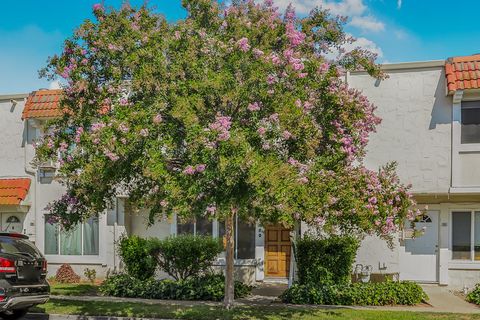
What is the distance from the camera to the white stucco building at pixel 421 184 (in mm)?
15430

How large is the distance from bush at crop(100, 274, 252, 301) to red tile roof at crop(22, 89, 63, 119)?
651 cm

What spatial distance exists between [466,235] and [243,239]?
686cm

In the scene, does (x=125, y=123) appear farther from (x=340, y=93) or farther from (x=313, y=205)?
(x=340, y=93)

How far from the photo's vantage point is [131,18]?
33.4 feet

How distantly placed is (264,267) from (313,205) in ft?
26.1

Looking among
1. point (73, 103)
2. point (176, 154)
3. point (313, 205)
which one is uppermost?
point (73, 103)

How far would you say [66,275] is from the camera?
58.0 ft

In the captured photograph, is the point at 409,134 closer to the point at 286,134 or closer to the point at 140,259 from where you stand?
the point at 286,134

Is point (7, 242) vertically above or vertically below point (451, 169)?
Answer: below

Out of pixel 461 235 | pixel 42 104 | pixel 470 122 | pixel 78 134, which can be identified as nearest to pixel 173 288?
pixel 78 134

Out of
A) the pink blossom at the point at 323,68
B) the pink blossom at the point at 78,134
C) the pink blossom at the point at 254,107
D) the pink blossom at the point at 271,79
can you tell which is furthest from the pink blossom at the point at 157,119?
the pink blossom at the point at 323,68

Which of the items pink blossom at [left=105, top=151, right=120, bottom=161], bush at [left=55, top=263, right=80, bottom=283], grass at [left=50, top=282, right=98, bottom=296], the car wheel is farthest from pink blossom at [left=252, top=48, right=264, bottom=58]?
bush at [left=55, top=263, right=80, bottom=283]

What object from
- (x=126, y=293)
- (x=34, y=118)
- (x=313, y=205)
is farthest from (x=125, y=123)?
(x=34, y=118)

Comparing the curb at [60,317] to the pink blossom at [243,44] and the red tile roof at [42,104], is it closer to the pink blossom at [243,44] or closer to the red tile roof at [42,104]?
the pink blossom at [243,44]
